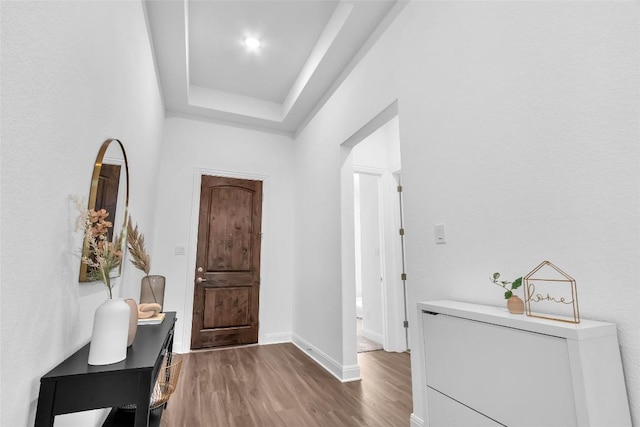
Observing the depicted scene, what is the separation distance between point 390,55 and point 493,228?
163 cm

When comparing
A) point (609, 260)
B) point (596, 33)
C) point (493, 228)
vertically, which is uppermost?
point (596, 33)

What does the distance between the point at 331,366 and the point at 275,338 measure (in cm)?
138

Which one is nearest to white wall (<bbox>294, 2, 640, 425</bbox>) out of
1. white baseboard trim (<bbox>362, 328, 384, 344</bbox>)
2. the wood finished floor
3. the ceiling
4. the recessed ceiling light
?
the ceiling

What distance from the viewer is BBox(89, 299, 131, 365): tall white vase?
117 cm

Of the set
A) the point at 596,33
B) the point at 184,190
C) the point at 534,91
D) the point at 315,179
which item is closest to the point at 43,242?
the point at 534,91

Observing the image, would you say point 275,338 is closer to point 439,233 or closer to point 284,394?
point 284,394

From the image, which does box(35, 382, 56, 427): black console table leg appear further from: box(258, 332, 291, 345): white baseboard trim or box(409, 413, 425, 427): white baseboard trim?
box(258, 332, 291, 345): white baseboard trim

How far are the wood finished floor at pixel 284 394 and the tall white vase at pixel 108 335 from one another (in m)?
1.25

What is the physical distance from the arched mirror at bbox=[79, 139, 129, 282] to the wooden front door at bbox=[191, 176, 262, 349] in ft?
6.70

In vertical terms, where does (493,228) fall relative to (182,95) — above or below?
below

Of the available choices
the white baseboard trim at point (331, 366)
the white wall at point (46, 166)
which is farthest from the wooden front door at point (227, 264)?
the white wall at point (46, 166)

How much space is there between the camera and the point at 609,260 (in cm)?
110

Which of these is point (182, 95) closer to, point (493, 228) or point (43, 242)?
point (43, 242)

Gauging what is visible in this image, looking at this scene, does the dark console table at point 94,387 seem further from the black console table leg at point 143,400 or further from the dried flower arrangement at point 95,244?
the dried flower arrangement at point 95,244
